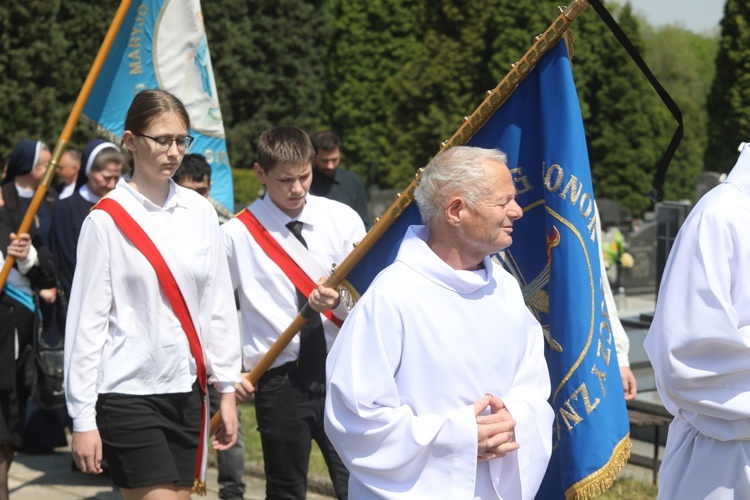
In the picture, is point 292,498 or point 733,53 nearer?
point 292,498

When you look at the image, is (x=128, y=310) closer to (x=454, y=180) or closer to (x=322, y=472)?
(x=454, y=180)

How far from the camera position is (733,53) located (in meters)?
24.8

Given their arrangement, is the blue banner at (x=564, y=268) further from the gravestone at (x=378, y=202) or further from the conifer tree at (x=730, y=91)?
the conifer tree at (x=730, y=91)

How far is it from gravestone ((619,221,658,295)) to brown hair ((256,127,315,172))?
14751 mm

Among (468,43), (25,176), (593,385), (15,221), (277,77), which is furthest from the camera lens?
(277,77)

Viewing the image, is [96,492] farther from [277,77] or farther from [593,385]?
[277,77]

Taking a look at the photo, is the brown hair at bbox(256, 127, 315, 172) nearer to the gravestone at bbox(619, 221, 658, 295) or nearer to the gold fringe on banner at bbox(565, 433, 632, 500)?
the gold fringe on banner at bbox(565, 433, 632, 500)

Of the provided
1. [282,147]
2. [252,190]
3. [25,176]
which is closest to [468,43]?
[252,190]

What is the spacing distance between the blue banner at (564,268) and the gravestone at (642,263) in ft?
49.1

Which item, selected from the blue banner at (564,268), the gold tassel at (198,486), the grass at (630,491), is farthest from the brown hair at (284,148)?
the grass at (630,491)

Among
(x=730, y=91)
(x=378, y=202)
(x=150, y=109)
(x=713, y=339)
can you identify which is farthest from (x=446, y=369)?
(x=730, y=91)

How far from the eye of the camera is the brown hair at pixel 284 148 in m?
4.64

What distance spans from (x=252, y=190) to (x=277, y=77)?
8.25 meters

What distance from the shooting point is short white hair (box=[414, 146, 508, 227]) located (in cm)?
313
